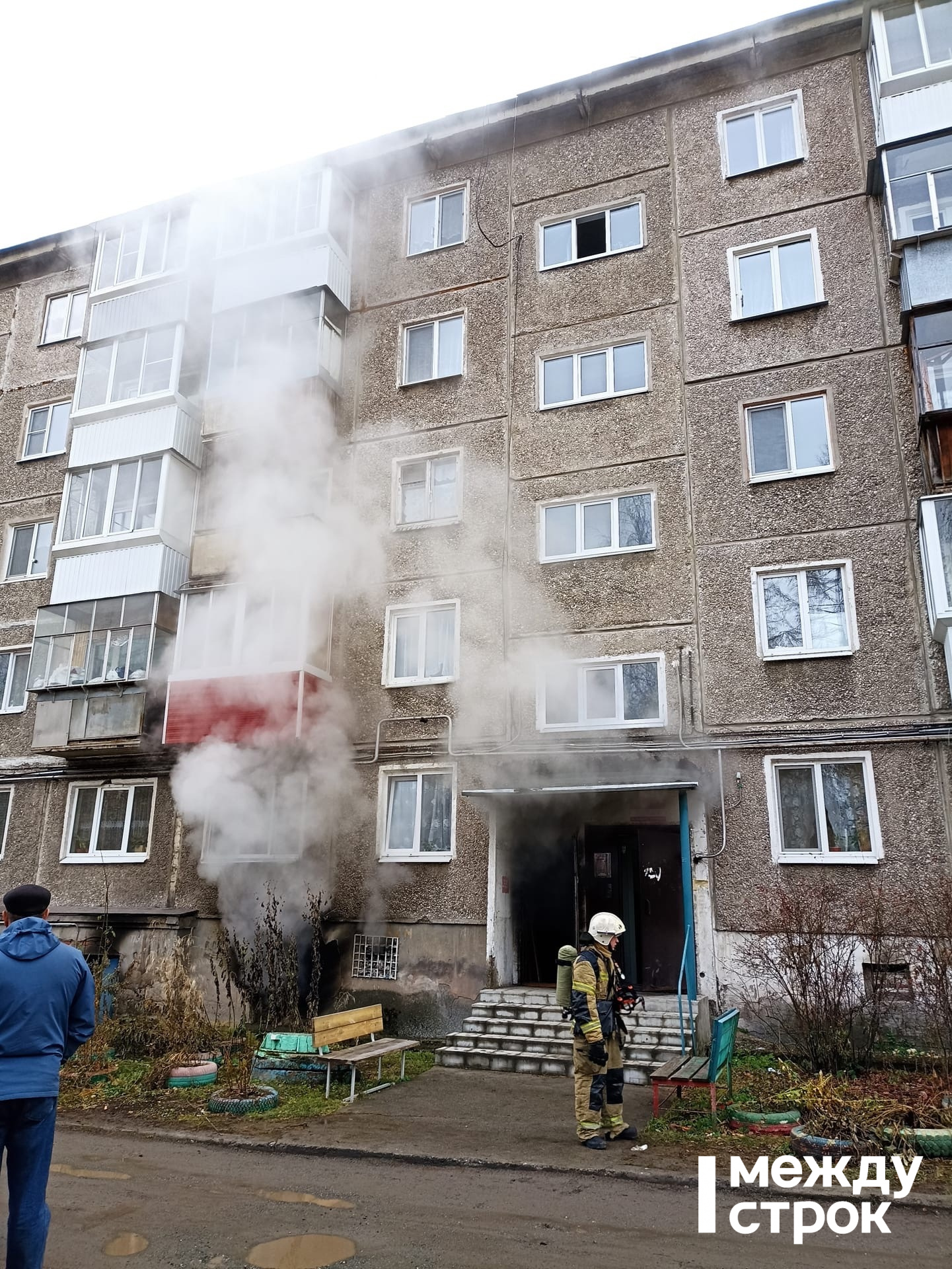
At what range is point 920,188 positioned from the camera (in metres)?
11.9

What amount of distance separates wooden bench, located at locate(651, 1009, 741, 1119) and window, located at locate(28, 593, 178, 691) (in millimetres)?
10328

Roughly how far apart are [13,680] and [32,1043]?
→ 14.4m

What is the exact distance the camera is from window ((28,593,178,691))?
1489 cm


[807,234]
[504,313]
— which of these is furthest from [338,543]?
[807,234]

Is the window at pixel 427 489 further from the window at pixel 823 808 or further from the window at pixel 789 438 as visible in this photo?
the window at pixel 823 808

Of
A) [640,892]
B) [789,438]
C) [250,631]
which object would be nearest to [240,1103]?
[640,892]

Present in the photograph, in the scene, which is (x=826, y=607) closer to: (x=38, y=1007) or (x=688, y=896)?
(x=688, y=896)

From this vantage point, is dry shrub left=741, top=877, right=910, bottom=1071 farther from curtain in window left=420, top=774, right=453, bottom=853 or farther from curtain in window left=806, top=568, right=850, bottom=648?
curtain in window left=420, top=774, right=453, bottom=853

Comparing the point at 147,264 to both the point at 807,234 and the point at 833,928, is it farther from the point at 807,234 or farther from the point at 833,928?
the point at 833,928

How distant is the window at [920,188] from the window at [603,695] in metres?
6.45

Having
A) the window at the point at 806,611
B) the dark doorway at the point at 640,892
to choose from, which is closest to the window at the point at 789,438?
the window at the point at 806,611

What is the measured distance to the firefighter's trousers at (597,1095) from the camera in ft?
23.2

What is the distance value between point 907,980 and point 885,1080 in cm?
183

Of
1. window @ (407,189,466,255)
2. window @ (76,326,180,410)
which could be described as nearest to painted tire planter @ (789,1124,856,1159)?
window @ (407,189,466,255)
